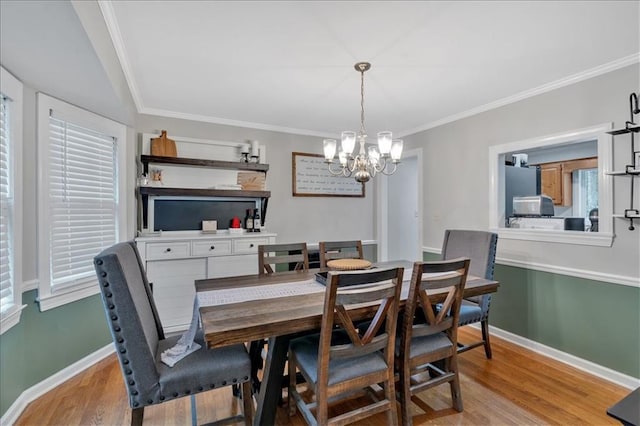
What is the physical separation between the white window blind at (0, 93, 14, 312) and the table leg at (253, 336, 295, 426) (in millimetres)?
1622

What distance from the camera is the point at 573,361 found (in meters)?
2.63

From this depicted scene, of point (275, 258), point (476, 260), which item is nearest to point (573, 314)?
point (476, 260)

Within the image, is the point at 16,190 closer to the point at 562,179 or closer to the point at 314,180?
the point at 314,180

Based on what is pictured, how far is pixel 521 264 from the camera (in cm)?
303

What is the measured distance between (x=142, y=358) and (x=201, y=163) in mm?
2468

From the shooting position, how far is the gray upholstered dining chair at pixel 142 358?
1.36 m

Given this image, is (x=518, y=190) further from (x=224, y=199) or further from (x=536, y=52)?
(x=224, y=199)

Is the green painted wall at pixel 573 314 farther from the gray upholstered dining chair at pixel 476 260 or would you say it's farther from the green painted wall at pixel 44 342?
the green painted wall at pixel 44 342

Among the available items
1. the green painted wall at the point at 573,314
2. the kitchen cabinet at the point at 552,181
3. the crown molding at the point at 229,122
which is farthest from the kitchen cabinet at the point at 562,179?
the crown molding at the point at 229,122

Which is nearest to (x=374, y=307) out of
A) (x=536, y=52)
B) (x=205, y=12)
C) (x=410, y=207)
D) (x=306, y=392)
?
(x=306, y=392)

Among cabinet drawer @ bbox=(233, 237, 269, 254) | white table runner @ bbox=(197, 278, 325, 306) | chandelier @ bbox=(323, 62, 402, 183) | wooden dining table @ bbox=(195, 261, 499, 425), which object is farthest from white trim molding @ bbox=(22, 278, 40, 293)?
chandelier @ bbox=(323, 62, 402, 183)

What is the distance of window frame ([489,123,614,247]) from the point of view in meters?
2.42

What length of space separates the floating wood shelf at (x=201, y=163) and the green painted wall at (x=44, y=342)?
55.5 inches

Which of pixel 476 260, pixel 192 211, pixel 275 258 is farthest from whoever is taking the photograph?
pixel 192 211
